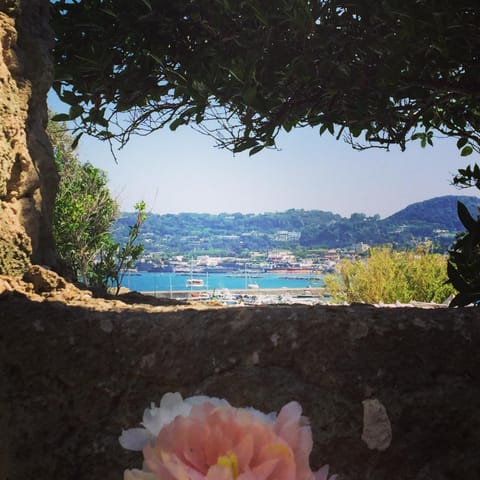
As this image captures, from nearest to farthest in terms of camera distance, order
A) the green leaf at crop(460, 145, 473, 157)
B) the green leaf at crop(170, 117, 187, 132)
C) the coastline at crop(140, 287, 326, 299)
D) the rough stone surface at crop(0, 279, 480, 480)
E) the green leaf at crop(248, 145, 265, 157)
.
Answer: the rough stone surface at crop(0, 279, 480, 480) < the green leaf at crop(248, 145, 265, 157) < the green leaf at crop(170, 117, 187, 132) < the green leaf at crop(460, 145, 473, 157) < the coastline at crop(140, 287, 326, 299)

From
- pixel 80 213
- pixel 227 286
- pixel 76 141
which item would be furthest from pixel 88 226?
pixel 76 141

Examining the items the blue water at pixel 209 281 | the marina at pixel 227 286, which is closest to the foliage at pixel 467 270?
the marina at pixel 227 286

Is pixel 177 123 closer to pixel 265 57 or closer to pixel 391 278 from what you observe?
pixel 265 57

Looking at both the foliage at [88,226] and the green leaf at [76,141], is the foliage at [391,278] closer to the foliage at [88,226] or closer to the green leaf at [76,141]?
the foliage at [88,226]

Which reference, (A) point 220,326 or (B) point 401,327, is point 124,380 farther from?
(B) point 401,327

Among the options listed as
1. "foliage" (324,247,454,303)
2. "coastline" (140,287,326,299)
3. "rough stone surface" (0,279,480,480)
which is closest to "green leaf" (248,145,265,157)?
"rough stone surface" (0,279,480,480)

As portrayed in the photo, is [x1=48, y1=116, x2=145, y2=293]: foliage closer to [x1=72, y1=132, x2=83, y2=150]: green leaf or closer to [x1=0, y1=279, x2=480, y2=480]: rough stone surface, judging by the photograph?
[x1=72, y1=132, x2=83, y2=150]: green leaf
